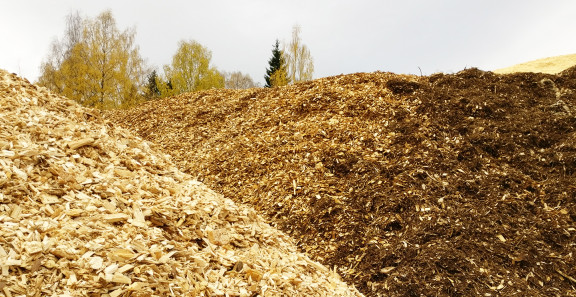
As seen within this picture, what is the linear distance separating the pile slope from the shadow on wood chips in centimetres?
84

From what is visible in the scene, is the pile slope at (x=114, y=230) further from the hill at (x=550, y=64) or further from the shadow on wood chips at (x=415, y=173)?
the hill at (x=550, y=64)

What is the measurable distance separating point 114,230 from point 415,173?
4.14 metres

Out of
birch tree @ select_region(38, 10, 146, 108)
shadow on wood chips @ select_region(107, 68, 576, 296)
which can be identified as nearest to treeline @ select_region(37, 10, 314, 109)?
birch tree @ select_region(38, 10, 146, 108)

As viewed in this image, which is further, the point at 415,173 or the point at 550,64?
the point at 550,64

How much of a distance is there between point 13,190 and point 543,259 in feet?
18.3

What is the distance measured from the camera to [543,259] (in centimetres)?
409

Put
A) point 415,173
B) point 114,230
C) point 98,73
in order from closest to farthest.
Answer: point 114,230 → point 415,173 → point 98,73

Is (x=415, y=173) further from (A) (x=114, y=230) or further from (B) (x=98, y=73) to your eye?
(B) (x=98, y=73)

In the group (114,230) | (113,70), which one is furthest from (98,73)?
(114,230)

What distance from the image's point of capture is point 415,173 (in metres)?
5.38

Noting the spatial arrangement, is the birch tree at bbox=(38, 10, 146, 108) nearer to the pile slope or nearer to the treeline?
the treeline

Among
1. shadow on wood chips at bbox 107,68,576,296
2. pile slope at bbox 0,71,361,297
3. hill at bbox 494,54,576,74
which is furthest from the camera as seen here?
hill at bbox 494,54,576,74

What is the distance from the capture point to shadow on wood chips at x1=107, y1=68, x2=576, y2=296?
13.3ft

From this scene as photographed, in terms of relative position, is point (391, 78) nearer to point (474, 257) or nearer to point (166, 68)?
point (474, 257)
